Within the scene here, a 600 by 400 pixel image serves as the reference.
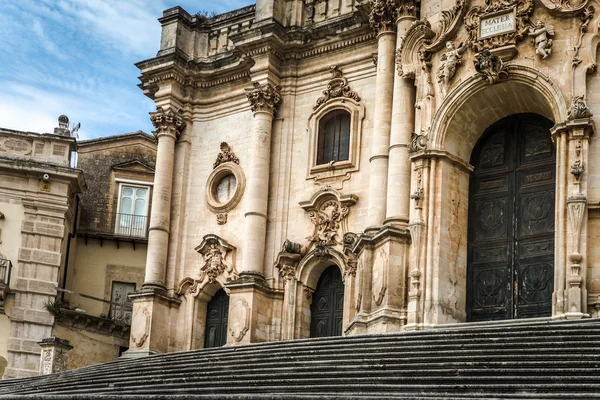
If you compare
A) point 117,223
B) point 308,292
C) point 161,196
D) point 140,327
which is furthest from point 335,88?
point 117,223

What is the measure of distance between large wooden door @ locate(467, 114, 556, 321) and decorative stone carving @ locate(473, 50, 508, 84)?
1.65 meters

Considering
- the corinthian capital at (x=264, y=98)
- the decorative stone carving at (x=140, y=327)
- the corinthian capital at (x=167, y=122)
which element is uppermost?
the corinthian capital at (x=264, y=98)

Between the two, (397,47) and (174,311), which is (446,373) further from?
(174,311)

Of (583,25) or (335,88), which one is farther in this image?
(335,88)

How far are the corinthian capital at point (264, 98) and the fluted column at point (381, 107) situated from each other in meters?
3.65

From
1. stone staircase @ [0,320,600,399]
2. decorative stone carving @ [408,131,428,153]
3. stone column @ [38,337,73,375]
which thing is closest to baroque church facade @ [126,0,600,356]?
decorative stone carving @ [408,131,428,153]

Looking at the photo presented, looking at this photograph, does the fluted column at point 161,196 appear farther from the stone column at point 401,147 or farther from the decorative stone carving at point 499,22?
the decorative stone carving at point 499,22

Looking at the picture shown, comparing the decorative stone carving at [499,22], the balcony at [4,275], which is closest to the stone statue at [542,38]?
the decorative stone carving at [499,22]

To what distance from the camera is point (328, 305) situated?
2819cm

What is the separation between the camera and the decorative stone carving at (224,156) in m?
30.8

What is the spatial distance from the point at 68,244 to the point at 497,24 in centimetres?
1681

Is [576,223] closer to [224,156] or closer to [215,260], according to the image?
[215,260]

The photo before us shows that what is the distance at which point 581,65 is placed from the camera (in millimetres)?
22844

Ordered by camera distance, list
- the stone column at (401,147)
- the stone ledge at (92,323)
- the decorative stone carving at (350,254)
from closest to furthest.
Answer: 1. the stone column at (401,147)
2. the decorative stone carving at (350,254)
3. the stone ledge at (92,323)
